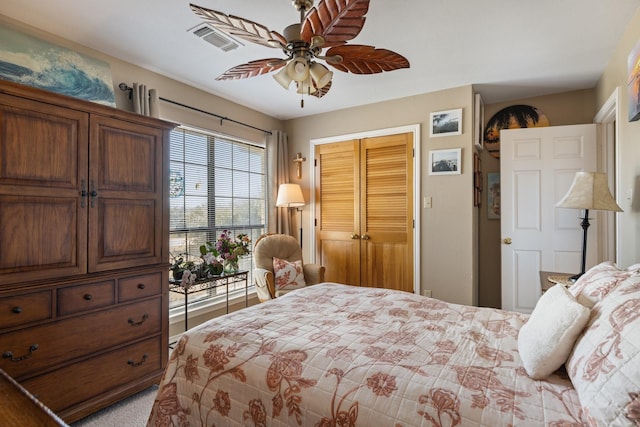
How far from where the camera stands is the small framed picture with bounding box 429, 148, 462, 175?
3561mm

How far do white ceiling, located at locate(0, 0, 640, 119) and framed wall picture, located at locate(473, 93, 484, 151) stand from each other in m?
0.20

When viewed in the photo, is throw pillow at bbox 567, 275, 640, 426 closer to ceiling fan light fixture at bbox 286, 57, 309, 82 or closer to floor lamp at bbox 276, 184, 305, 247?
ceiling fan light fixture at bbox 286, 57, 309, 82

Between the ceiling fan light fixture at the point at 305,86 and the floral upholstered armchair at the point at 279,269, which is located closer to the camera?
the ceiling fan light fixture at the point at 305,86

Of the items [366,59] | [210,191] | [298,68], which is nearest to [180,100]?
[210,191]

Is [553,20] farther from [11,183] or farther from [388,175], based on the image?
[11,183]

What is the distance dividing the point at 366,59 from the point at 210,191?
241 cm

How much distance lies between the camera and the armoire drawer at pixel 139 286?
7.38 ft

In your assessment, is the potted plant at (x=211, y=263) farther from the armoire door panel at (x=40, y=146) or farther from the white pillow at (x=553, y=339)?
the white pillow at (x=553, y=339)

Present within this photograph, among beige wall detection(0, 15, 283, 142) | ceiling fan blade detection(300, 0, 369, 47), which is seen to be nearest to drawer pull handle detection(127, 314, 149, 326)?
beige wall detection(0, 15, 283, 142)

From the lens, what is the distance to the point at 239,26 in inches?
66.4

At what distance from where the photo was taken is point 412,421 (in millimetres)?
1009

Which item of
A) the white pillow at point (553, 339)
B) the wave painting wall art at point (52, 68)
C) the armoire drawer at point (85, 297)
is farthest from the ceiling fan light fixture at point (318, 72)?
the armoire drawer at point (85, 297)

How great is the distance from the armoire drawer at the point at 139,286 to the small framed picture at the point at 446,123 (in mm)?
3099

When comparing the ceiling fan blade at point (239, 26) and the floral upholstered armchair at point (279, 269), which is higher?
the ceiling fan blade at point (239, 26)
